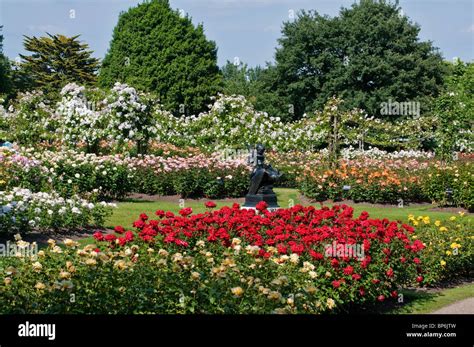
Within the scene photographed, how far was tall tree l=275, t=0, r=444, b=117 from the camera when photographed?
1432 inches

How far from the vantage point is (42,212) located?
9688 millimetres

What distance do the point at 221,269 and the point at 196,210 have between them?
8902 millimetres

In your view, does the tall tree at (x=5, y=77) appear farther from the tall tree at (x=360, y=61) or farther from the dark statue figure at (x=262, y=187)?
A: the dark statue figure at (x=262, y=187)

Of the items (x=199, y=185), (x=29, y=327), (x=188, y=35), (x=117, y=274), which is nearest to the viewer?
(x=29, y=327)

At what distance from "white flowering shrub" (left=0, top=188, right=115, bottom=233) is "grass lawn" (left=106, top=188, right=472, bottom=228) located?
70cm

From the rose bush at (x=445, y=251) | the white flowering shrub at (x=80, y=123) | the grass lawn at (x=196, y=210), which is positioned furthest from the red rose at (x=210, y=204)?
the white flowering shrub at (x=80, y=123)

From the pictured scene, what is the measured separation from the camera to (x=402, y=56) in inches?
1436

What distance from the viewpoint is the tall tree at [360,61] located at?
36.4m

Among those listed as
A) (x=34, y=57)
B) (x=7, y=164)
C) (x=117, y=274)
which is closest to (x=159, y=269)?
(x=117, y=274)

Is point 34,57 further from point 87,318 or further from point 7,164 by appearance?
point 87,318

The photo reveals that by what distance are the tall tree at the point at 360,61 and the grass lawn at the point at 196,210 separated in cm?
2061

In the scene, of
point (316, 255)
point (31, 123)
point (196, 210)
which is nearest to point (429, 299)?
point (316, 255)

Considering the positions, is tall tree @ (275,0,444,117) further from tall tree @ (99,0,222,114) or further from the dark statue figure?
the dark statue figure

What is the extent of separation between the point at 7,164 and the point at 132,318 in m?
8.71
